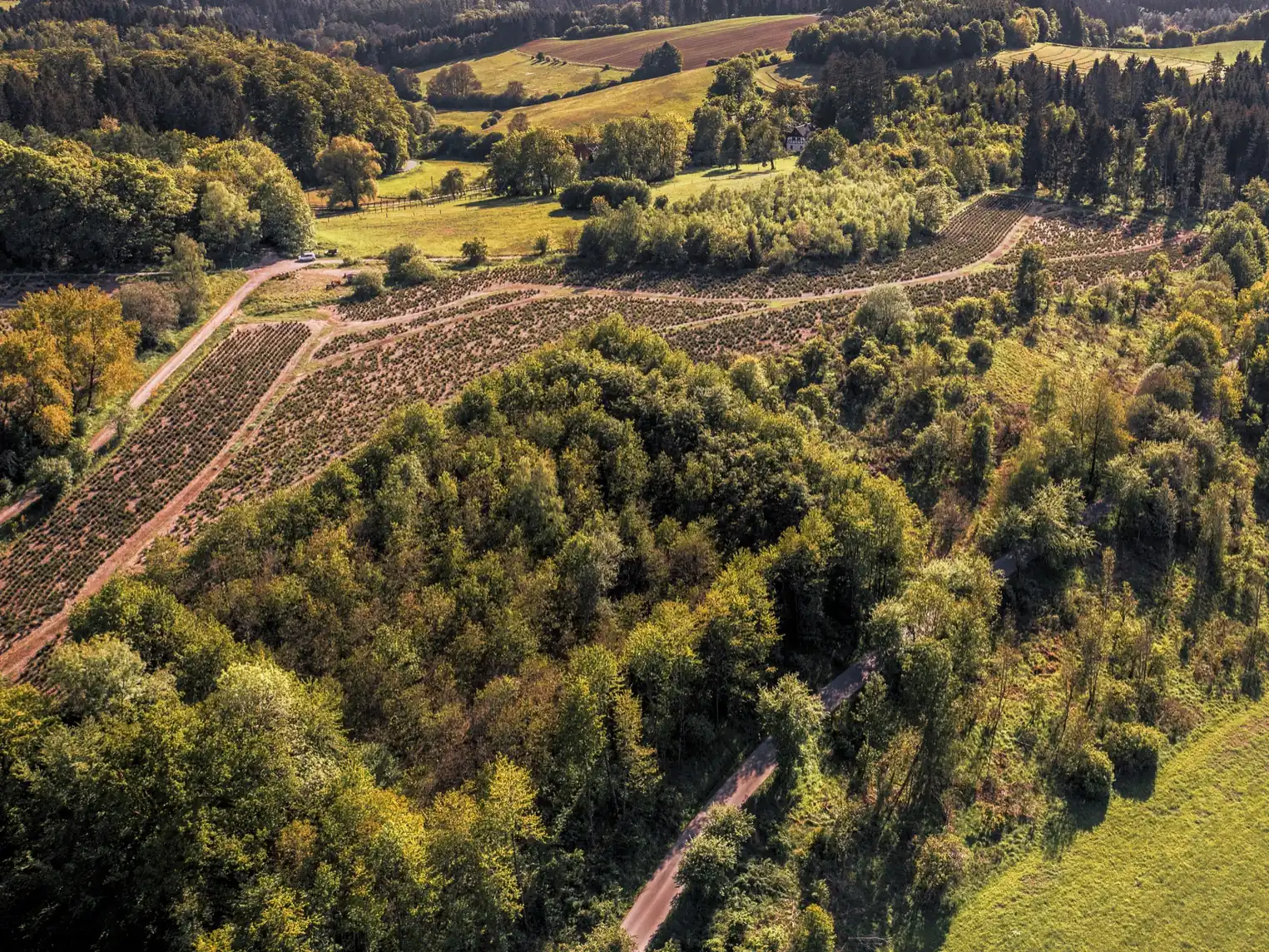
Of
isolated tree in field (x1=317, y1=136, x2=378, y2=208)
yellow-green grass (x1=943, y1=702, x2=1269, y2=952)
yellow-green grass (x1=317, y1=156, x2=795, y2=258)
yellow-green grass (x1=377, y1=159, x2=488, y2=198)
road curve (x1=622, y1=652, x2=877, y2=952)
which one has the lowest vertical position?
yellow-green grass (x1=943, y1=702, x2=1269, y2=952)

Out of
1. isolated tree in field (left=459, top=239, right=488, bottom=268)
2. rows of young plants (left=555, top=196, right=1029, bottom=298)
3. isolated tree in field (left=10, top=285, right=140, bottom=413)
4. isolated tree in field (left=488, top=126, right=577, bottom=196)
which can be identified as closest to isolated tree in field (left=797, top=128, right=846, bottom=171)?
rows of young plants (left=555, top=196, right=1029, bottom=298)

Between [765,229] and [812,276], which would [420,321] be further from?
[812,276]

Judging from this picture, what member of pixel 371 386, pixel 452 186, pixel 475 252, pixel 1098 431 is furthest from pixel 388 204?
pixel 1098 431

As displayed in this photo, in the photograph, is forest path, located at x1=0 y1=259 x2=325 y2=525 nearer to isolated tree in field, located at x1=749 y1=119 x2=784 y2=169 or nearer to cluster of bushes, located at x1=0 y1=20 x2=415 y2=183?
cluster of bushes, located at x1=0 y1=20 x2=415 y2=183

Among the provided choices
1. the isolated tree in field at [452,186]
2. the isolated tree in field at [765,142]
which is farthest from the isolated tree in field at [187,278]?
the isolated tree in field at [765,142]

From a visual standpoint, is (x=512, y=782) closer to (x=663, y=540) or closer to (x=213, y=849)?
(x=213, y=849)

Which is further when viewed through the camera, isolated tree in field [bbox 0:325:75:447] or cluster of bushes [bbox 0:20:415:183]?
cluster of bushes [bbox 0:20:415:183]
